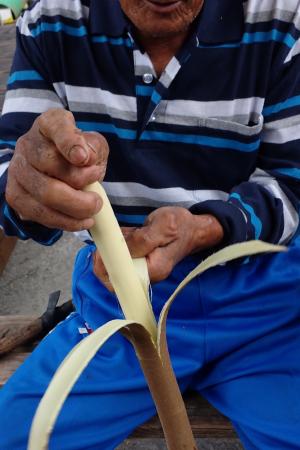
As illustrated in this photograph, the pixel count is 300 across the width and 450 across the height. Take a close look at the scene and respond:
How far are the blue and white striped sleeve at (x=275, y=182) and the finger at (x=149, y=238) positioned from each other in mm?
109

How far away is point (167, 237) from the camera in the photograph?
0.79 m

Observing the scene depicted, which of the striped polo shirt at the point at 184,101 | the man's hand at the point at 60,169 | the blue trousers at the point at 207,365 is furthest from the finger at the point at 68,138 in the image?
the blue trousers at the point at 207,365

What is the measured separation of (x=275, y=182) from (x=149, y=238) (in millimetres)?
308

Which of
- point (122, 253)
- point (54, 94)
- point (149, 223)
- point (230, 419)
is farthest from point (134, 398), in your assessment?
point (54, 94)

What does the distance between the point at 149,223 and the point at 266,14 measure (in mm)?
408

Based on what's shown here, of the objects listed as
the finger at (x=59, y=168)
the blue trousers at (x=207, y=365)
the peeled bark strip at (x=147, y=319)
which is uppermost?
the finger at (x=59, y=168)

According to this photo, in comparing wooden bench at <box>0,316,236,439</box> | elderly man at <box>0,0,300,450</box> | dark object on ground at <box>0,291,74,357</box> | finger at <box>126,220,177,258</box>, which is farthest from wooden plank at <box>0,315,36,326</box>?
finger at <box>126,220,177,258</box>

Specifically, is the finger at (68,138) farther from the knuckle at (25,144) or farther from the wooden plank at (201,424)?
the wooden plank at (201,424)

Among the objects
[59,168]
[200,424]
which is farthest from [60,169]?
[200,424]

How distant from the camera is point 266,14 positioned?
91 centimetres

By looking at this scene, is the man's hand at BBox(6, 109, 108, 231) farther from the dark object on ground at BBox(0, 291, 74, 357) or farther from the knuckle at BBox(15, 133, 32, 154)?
the dark object on ground at BBox(0, 291, 74, 357)

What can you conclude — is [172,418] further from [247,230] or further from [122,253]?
[247,230]

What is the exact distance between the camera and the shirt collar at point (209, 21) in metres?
0.92

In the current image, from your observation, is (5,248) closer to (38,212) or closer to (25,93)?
(25,93)
